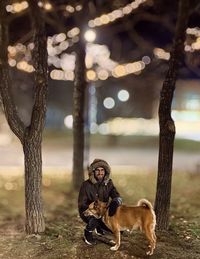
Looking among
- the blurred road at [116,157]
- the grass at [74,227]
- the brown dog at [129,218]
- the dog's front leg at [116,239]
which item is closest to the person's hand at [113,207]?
the brown dog at [129,218]

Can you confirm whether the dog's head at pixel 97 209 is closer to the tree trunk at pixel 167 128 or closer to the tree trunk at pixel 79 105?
the tree trunk at pixel 167 128

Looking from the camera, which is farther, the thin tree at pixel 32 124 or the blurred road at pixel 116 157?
the blurred road at pixel 116 157

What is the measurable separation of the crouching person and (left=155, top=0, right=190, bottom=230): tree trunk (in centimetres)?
121

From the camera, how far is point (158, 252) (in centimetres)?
694

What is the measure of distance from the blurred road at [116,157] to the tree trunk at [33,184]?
9.85m

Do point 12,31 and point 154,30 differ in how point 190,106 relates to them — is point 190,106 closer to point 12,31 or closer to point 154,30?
point 154,30

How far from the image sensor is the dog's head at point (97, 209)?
687cm

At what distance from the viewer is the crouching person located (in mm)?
7062

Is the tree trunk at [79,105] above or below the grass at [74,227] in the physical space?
above

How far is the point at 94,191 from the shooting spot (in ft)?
23.4

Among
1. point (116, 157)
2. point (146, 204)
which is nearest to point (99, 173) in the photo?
point (146, 204)

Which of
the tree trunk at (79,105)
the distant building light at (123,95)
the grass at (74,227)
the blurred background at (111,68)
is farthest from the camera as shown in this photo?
the distant building light at (123,95)

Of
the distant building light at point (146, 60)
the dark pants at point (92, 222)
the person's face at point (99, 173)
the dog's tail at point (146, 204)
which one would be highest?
the distant building light at point (146, 60)

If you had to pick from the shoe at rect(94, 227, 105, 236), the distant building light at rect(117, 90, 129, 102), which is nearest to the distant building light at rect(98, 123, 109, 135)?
the distant building light at rect(117, 90, 129, 102)
